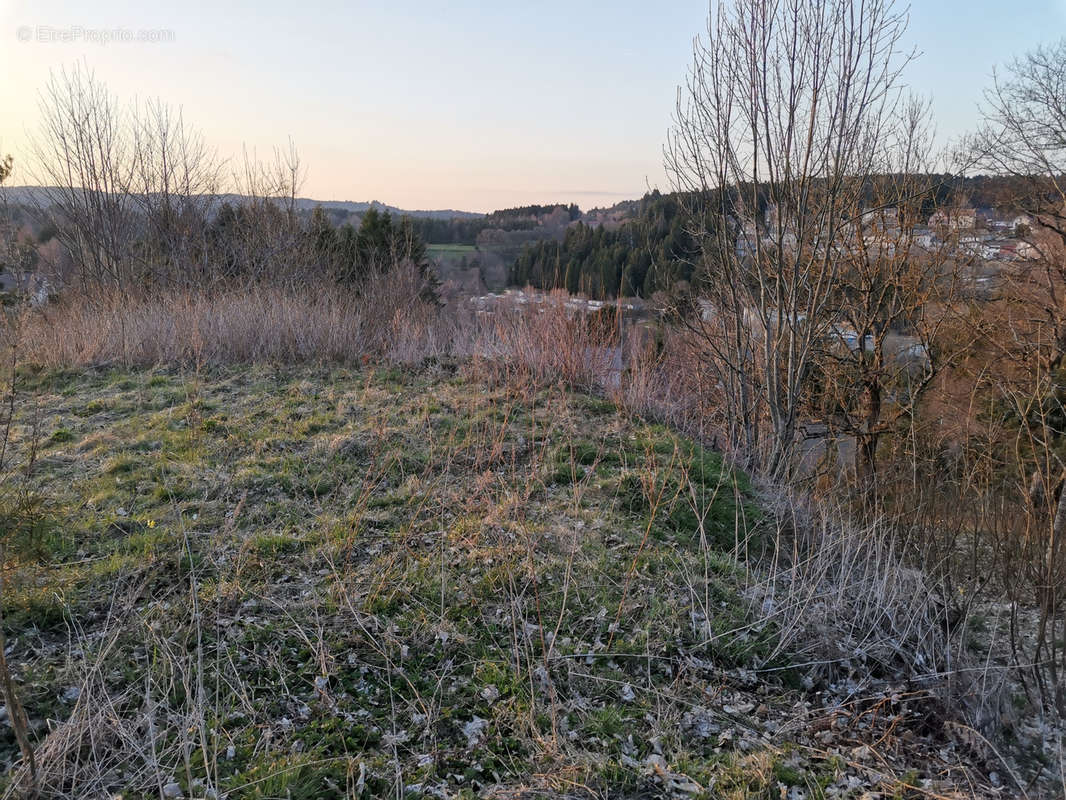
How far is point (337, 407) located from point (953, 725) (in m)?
5.36

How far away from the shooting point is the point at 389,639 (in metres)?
2.88

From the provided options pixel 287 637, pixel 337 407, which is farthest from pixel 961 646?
pixel 337 407

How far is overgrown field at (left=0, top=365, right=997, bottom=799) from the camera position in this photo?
2.25 metres

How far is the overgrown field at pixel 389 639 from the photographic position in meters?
2.25

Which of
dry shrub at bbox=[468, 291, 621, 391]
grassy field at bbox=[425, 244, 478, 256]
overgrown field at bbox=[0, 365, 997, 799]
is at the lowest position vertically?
overgrown field at bbox=[0, 365, 997, 799]

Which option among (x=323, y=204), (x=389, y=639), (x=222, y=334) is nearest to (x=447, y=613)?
(x=389, y=639)

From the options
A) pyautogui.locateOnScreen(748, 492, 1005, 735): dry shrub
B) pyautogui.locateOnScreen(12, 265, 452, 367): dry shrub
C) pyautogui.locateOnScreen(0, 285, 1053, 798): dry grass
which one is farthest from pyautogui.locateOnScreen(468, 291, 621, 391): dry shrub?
pyautogui.locateOnScreen(748, 492, 1005, 735): dry shrub

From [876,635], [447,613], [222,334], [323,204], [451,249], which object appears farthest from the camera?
[451,249]

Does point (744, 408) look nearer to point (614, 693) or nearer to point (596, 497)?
point (596, 497)

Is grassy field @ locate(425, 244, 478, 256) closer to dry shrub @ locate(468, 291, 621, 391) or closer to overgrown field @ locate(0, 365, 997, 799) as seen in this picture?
dry shrub @ locate(468, 291, 621, 391)

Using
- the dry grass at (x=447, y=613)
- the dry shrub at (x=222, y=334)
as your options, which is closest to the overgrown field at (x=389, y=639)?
the dry grass at (x=447, y=613)

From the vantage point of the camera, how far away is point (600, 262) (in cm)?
1434

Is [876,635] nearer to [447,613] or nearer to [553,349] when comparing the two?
[447,613]

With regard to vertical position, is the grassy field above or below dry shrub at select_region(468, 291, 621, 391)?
above
